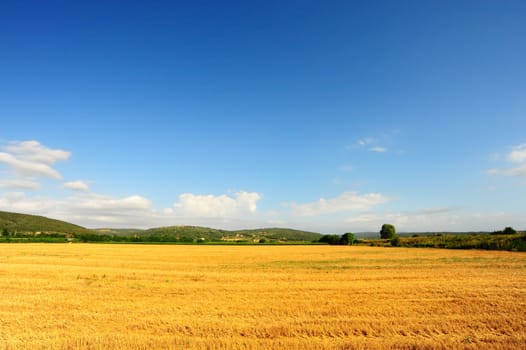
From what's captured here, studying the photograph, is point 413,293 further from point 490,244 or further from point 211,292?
point 490,244

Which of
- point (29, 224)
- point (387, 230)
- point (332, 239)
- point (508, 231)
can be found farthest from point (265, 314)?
point (29, 224)

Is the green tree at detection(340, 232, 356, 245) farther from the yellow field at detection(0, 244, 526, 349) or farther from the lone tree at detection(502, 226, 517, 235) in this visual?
the yellow field at detection(0, 244, 526, 349)

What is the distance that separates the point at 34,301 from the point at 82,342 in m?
7.70

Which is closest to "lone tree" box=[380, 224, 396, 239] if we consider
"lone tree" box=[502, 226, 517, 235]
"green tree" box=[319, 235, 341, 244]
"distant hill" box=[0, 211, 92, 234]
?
"green tree" box=[319, 235, 341, 244]

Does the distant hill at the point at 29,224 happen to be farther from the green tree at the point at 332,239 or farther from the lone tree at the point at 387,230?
the lone tree at the point at 387,230

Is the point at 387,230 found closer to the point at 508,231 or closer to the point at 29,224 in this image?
the point at 508,231

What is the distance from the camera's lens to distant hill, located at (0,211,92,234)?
561 ft

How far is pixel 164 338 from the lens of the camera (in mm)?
9016

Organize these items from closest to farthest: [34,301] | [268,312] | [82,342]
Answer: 1. [82,342]
2. [268,312]
3. [34,301]

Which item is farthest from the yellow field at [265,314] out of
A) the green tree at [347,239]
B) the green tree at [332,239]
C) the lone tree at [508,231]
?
the green tree at [332,239]

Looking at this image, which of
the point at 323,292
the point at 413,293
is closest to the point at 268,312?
the point at 323,292

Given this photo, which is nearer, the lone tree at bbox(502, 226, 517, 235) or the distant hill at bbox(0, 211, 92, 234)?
the lone tree at bbox(502, 226, 517, 235)

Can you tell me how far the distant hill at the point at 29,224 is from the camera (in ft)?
561

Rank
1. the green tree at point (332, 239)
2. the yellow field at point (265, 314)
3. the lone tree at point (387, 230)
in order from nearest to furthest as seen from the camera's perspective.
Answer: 1. the yellow field at point (265, 314)
2. the green tree at point (332, 239)
3. the lone tree at point (387, 230)
